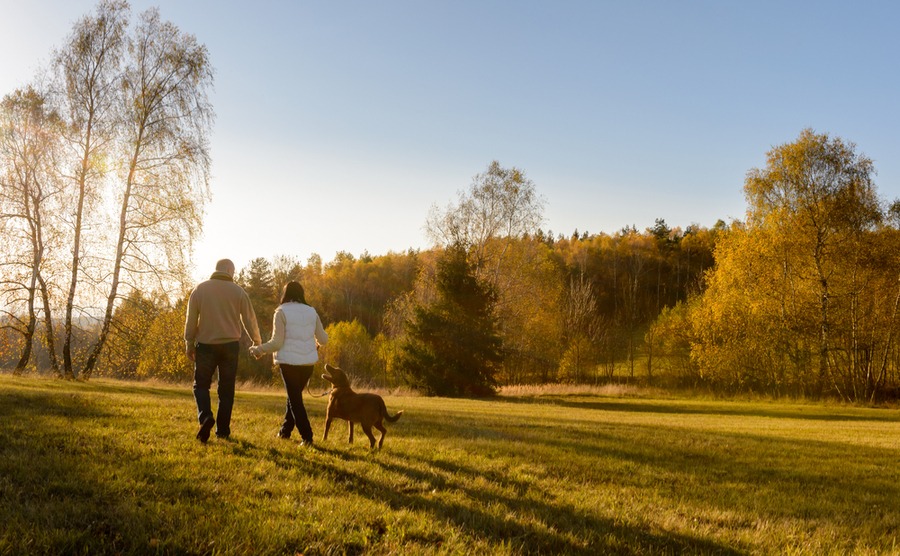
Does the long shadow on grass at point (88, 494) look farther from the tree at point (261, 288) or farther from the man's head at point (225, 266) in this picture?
the tree at point (261, 288)

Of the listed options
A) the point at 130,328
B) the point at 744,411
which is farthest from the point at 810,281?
the point at 130,328

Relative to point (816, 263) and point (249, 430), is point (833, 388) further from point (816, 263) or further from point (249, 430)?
point (249, 430)

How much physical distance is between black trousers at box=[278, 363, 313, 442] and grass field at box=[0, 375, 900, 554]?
0.28 m

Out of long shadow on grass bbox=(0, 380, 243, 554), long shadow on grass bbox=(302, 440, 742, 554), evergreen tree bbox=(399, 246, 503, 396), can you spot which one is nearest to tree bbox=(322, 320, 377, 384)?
evergreen tree bbox=(399, 246, 503, 396)

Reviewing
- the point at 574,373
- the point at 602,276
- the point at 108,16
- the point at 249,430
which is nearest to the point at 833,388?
the point at 574,373

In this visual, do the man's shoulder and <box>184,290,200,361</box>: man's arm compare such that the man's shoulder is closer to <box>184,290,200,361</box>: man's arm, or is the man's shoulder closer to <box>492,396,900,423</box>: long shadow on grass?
<box>184,290,200,361</box>: man's arm

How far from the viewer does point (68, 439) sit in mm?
5824

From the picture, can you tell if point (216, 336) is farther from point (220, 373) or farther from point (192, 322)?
point (220, 373)

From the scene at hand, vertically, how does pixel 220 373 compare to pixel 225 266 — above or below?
below

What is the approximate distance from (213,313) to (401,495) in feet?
12.2

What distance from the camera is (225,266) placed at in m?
7.26

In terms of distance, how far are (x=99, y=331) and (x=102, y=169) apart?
6453mm

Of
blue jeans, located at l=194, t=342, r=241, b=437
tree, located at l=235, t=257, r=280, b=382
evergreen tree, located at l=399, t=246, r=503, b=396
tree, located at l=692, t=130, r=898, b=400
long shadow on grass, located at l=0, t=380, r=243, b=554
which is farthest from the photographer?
tree, located at l=235, t=257, r=280, b=382

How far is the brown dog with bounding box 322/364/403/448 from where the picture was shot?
7023 mm
